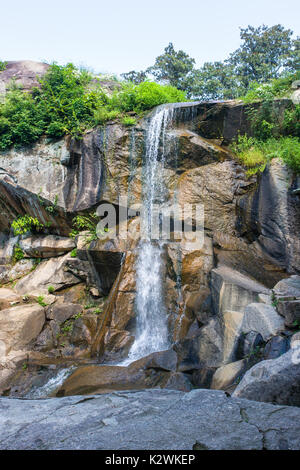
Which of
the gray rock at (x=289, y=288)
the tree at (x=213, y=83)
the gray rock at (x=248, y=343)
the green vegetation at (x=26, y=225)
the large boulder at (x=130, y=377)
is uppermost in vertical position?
the tree at (x=213, y=83)

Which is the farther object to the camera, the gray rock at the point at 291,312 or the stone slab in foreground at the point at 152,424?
the gray rock at the point at 291,312

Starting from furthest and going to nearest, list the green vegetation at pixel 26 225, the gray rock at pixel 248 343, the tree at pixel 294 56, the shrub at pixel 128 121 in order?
the tree at pixel 294 56, the green vegetation at pixel 26 225, the shrub at pixel 128 121, the gray rock at pixel 248 343

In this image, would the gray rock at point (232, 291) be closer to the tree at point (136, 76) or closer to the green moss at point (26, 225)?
the green moss at point (26, 225)

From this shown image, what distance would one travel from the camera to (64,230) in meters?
10.8

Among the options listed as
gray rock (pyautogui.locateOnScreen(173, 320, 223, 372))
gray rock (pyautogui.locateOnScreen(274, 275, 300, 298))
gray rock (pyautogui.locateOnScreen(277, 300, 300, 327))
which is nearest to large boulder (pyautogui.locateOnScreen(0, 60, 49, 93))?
gray rock (pyautogui.locateOnScreen(173, 320, 223, 372))

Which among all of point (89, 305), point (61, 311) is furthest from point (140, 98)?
point (61, 311)

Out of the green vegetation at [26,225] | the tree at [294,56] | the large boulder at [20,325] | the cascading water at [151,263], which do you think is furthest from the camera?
the tree at [294,56]

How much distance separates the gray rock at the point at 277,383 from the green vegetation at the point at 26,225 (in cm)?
953

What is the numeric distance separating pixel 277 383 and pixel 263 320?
2041 millimetres

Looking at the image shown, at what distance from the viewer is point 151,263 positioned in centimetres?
844

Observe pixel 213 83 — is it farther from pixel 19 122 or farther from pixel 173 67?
pixel 19 122

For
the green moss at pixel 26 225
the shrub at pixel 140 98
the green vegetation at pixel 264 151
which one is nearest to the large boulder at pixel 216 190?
the green vegetation at pixel 264 151

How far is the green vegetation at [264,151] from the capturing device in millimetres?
7309

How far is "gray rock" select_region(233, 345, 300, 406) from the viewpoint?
2.95 meters
